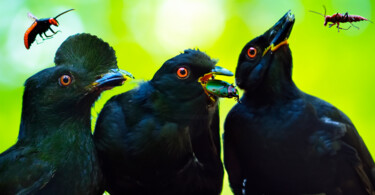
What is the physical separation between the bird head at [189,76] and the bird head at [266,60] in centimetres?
40

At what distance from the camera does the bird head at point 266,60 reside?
2967mm

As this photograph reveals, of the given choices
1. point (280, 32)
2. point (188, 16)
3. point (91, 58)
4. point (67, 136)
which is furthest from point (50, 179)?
point (188, 16)

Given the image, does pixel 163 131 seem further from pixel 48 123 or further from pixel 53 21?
pixel 53 21

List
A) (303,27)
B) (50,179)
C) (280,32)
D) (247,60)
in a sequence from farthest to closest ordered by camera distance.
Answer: (303,27), (247,60), (280,32), (50,179)

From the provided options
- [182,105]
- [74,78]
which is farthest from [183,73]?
[74,78]

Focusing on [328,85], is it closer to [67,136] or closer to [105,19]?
[105,19]

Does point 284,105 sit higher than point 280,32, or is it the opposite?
point 280,32

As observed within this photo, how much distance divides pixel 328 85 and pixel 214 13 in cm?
125

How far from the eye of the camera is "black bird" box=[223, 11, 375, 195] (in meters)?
2.92

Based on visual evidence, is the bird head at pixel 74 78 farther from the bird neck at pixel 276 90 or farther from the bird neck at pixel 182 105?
the bird neck at pixel 276 90

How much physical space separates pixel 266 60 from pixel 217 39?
3.54 ft

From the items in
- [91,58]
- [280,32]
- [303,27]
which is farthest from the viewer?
[303,27]

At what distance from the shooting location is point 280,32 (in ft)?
9.45

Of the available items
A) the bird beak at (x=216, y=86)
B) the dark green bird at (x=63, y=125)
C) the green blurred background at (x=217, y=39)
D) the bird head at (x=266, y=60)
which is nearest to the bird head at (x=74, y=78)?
the dark green bird at (x=63, y=125)
